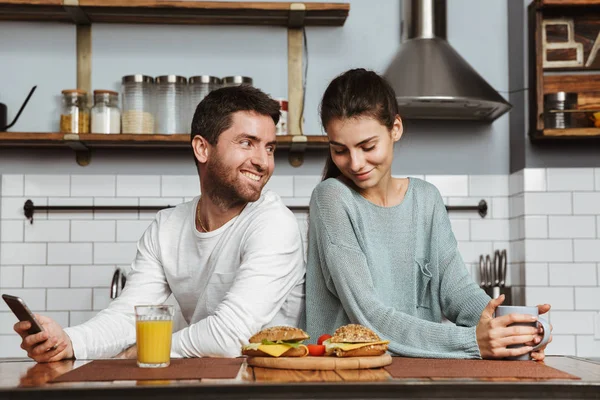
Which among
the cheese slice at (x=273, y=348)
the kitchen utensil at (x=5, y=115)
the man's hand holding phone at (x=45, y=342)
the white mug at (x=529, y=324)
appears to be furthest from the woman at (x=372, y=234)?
the kitchen utensil at (x=5, y=115)

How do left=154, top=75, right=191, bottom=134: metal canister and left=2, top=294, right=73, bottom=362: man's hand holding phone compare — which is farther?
left=154, top=75, right=191, bottom=134: metal canister

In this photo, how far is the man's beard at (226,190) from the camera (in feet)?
7.30

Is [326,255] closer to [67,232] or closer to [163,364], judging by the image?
[163,364]

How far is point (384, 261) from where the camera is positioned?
6.65 feet

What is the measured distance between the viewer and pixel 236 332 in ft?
6.17

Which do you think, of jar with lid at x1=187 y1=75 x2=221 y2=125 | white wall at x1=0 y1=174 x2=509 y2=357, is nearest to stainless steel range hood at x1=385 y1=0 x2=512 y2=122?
white wall at x1=0 y1=174 x2=509 y2=357

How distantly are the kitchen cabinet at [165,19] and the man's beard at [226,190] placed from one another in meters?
1.14

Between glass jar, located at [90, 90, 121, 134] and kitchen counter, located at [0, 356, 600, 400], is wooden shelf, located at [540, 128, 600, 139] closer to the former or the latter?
glass jar, located at [90, 90, 121, 134]

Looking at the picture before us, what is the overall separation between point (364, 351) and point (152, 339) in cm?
39

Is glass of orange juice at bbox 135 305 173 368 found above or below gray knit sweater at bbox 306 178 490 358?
below

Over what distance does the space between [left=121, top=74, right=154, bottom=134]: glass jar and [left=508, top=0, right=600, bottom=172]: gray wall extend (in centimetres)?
158

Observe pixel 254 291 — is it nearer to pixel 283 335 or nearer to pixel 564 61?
pixel 283 335

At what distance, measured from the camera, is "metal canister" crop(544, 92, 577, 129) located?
11.3 ft

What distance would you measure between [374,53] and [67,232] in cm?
158
